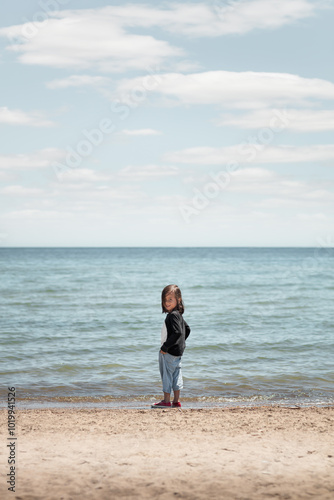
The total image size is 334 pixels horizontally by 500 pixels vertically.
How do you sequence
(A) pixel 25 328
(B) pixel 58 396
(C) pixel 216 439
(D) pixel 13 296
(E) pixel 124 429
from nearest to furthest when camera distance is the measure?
(C) pixel 216 439
(E) pixel 124 429
(B) pixel 58 396
(A) pixel 25 328
(D) pixel 13 296

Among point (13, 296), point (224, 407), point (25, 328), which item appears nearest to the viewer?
point (224, 407)

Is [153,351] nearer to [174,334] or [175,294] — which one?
[174,334]

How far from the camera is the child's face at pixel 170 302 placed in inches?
284

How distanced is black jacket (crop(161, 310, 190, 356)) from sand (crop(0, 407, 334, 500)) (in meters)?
0.83

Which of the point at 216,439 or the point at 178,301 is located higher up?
the point at 178,301

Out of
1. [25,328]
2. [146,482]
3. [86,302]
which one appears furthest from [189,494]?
[86,302]

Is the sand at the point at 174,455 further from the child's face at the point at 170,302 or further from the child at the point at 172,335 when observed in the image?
the child's face at the point at 170,302

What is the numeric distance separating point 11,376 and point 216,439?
539cm

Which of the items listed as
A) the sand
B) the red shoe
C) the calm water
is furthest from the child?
the calm water

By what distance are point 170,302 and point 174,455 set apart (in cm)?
228

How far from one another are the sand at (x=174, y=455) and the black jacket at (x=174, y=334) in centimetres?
83

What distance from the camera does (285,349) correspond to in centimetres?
1291

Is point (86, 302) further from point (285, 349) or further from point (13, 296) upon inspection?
point (285, 349)

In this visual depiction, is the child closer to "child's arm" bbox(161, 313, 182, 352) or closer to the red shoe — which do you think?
"child's arm" bbox(161, 313, 182, 352)
